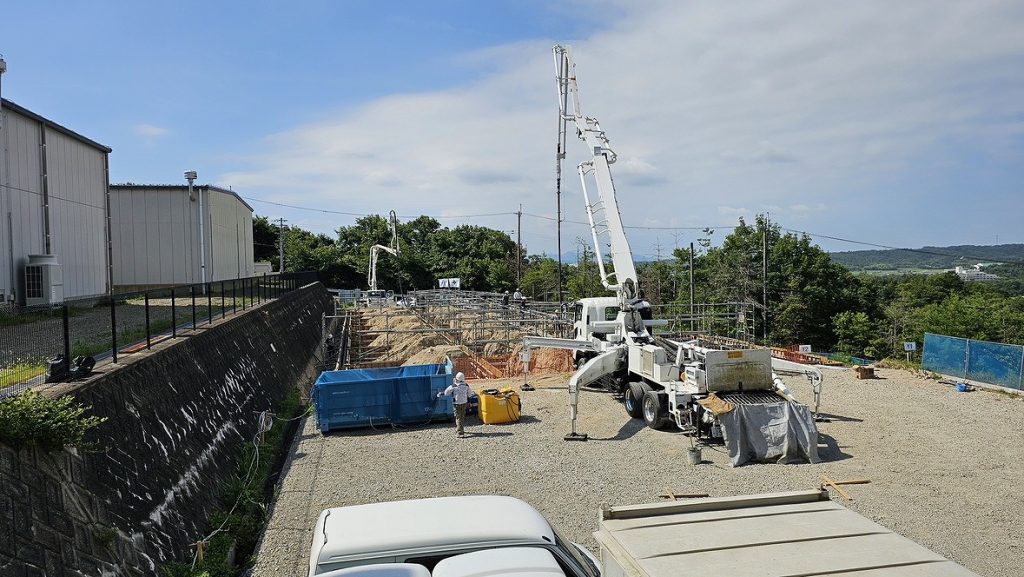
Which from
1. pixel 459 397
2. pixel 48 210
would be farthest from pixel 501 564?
pixel 48 210

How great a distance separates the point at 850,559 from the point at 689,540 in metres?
0.90

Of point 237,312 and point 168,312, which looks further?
point 237,312

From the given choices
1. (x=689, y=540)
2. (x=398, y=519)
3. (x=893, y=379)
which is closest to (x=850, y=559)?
(x=689, y=540)

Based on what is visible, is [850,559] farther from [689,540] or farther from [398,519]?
[398,519]

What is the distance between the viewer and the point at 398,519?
576 centimetres

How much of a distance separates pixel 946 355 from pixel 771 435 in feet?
40.3

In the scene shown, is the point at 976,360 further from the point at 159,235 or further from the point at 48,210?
the point at 159,235

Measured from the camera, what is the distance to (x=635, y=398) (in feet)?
54.6

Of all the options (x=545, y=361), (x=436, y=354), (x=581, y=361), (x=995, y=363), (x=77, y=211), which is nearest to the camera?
(x=995, y=363)

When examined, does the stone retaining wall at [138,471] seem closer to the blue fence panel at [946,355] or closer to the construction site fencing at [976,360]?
the construction site fencing at [976,360]

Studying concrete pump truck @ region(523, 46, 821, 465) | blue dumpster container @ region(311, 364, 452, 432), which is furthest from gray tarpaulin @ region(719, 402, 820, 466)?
blue dumpster container @ region(311, 364, 452, 432)

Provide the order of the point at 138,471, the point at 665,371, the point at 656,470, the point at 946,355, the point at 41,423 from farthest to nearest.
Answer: the point at 946,355 → the point at 665,371 → the point at 656,470 → the point at 138,471 → the point at 41,423

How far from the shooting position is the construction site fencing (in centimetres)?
1923

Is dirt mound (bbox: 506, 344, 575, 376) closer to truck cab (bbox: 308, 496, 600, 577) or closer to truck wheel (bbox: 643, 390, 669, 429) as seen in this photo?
truck wheel (bbox: 643, 390, 669, 429)
